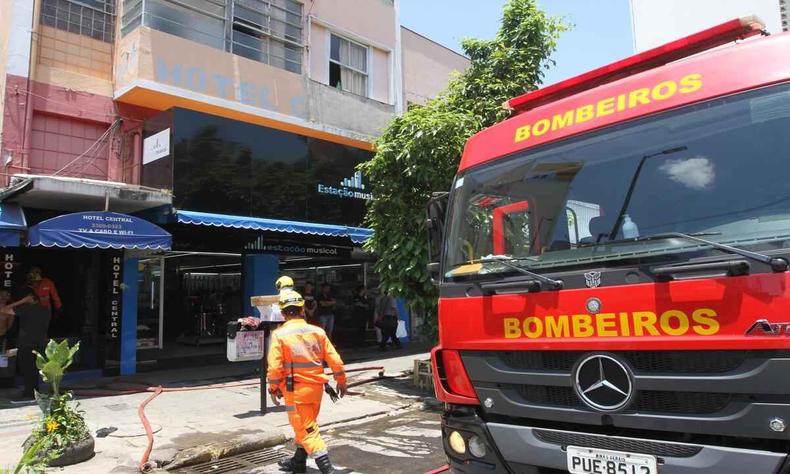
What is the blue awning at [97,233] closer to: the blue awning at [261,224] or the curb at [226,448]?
the blue awning at [261,224]

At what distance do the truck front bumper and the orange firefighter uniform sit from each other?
1.54m

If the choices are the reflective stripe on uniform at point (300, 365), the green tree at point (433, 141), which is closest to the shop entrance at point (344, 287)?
the green tree at point (433, 141)

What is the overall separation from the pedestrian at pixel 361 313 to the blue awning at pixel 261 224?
3294 millimetres

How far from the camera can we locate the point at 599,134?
350cm

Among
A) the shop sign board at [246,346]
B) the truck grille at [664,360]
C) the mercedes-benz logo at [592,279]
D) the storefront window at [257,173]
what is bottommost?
the shop sign board at [246,346]

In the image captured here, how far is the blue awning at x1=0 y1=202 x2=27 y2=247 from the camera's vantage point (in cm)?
830

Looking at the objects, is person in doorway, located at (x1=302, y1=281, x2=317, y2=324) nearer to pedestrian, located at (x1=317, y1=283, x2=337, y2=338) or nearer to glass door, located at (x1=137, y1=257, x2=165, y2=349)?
pedestrian, located at (x1=317, y1=283, x2=337, y2=338)

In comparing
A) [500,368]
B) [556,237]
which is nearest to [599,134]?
[556,237]

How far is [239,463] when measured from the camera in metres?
5.73

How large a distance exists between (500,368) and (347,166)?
1133 centimetres

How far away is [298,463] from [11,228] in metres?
6.08

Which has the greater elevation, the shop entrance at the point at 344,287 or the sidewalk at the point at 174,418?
the shop entrance at the point at 344,287

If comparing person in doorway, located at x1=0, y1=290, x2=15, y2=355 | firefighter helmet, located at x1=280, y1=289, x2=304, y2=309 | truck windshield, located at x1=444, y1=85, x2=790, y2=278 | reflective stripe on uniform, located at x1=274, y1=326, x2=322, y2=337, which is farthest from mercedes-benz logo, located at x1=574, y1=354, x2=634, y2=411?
person in doorway, located at x1=0, y1=290, x2=15, y2=355

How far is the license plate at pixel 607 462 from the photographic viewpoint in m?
2.76
